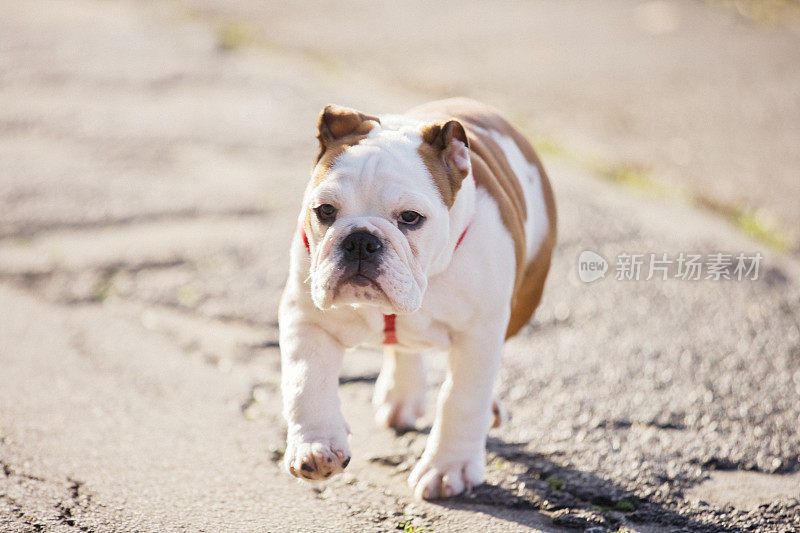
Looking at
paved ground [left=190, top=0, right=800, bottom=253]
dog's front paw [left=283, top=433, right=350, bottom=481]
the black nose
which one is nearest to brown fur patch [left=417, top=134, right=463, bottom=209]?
the black nose

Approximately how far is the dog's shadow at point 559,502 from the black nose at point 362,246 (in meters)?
0.85

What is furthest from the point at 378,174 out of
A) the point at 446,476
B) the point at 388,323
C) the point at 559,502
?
the point at 559,502

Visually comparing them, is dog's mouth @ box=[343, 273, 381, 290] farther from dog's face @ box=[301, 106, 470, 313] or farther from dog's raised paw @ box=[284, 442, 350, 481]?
dog's raised paw @ box=[284, 442, 350, 481]

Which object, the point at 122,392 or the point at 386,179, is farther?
the point at 122,392

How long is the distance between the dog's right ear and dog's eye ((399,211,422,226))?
0.96ft

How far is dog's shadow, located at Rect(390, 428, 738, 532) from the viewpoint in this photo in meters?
2.59

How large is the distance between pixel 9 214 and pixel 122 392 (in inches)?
77.4

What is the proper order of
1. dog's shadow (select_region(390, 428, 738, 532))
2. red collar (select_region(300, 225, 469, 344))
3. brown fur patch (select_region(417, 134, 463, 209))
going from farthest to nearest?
dog's shadow (select_region(390, 428, 738, 532)) < red collar (select_region(300, 225, 469, 344)) < brown fur patch (select_region(417, 134, 463, 209))

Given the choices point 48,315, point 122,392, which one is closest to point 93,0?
point 48,315

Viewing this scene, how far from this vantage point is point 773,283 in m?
4.11

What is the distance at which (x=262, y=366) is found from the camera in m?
3.50

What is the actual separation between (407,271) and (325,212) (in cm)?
26

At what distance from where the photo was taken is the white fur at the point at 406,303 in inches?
89.5

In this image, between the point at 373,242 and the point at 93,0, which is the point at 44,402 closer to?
the point at 373,242
